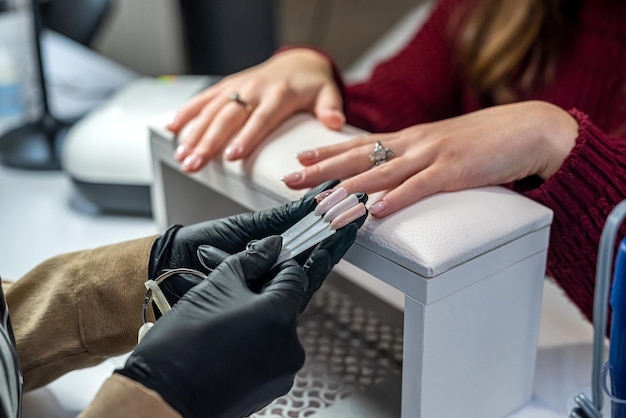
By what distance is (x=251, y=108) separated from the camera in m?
0.71

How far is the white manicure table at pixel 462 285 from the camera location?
1.61 feet

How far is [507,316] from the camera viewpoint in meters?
0.54

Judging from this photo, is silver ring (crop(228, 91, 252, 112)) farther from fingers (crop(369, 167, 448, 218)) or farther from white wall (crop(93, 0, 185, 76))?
white wall (crop(93, 0, 185, 76))

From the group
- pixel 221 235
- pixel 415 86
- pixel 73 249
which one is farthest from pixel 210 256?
pixel 415 86

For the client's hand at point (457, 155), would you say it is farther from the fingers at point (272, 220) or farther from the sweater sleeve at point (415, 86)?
the sweater sleeve at point (415, 86)

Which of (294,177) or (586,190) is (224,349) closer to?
(294,177)

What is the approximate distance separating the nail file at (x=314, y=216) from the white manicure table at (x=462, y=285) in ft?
0.12

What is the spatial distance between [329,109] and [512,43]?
319 millimetres

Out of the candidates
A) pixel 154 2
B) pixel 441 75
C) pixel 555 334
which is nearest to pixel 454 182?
pixel 555 334

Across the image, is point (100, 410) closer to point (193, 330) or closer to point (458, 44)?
point (193, 330)

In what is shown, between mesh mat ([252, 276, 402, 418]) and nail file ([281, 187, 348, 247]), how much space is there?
0.53 ft

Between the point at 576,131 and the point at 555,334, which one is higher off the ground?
the point at 576,131

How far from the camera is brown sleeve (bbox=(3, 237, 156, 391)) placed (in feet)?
1.73

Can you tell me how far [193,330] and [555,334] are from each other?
1.32ft
